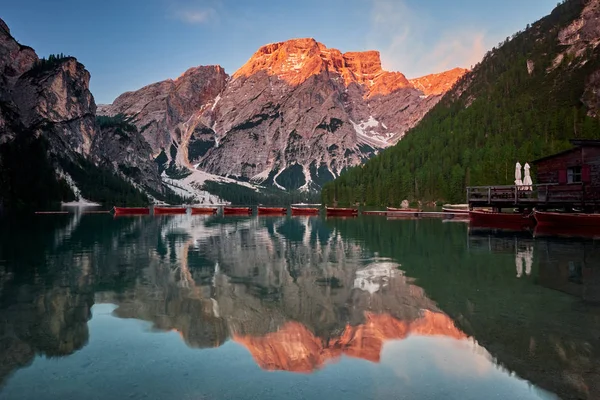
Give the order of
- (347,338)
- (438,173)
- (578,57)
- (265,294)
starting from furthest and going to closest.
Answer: (578,57) < (438,173) < (265,294) < (347,338)

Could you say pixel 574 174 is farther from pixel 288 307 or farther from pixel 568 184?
pixel 288 307

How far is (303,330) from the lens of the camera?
1312cm

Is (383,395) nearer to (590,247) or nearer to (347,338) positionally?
(347,338)

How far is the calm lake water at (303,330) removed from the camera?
921 centimetres

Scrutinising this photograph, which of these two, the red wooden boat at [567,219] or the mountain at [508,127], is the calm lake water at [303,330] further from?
the mountain at [508,127]

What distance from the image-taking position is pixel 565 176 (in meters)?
55.4

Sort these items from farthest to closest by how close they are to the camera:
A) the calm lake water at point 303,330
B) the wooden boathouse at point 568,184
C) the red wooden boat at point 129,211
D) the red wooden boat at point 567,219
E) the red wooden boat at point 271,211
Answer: the red wooden boat at point 271,211 → the red wooden boat at point 129,211 → the wooden boathouse at point 568,184 → the red wooden boat at point 567,219 → the calm lake water at point 303,330

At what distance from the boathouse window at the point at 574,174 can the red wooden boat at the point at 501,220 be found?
725 centimetres

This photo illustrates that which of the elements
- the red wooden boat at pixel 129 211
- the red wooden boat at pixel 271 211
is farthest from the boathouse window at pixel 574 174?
the red wooden boat at pixel 129 211

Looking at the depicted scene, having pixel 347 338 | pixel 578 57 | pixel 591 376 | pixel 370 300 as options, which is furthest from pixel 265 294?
pixel 578 57

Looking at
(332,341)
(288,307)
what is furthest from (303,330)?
(288,307)

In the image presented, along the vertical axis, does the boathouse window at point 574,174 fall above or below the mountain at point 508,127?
below

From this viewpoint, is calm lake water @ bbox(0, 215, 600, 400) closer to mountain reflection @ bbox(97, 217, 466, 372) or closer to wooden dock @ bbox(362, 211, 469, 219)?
mountain reflection @ bbox(97, 217, 466, 372)

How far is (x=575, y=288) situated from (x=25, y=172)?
205191mm
